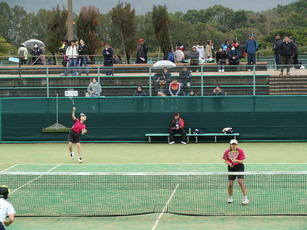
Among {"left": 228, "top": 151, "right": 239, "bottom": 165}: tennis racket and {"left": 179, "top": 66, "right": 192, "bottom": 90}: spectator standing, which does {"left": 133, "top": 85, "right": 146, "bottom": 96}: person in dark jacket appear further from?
{"left": 228, "top": 151, "right": 239, "bottom": 165}: tennis racket

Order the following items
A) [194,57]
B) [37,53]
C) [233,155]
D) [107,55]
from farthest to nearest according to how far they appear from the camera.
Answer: [37,53], [194,57], [107,55], [233,155]

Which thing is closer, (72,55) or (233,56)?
(72,55)

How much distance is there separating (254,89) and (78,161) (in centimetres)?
965

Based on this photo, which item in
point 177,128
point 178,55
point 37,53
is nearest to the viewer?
point 177,128

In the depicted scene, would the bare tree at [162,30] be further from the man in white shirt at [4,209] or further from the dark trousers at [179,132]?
the man in white shirt at [4,209]

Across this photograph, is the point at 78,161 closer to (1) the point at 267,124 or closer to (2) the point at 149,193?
(2) the point at 149,193

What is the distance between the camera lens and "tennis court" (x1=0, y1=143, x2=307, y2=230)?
45.4 ft

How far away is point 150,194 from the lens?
651 inches

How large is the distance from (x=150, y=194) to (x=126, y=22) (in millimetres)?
30205

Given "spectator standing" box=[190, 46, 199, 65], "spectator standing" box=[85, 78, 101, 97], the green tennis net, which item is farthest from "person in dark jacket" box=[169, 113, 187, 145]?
the green tennis net

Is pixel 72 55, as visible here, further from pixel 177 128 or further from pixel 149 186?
pixel 149 186

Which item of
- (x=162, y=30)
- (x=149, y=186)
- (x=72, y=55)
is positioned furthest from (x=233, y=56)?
(x=149, y=186)

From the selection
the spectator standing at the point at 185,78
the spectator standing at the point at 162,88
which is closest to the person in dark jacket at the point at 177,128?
the spectator standing at the point at 162,88

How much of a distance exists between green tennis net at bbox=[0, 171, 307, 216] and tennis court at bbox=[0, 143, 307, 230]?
0.02m
